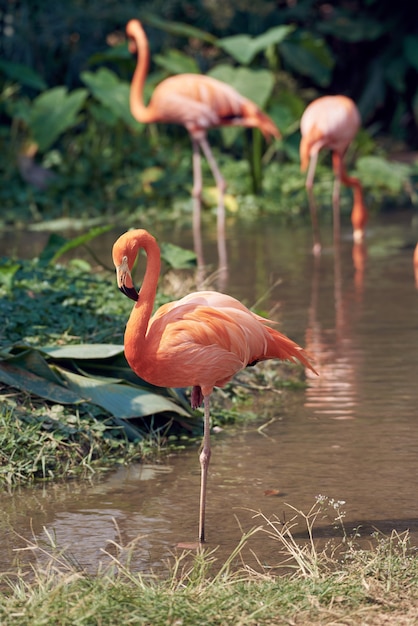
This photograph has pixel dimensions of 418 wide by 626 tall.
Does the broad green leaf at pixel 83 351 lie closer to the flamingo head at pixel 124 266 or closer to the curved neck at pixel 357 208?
the flamingo head at pixel 124 266

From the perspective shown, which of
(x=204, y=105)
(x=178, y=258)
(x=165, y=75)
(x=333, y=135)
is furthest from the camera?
(x=165, y=75)

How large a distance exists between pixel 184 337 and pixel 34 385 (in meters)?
1.16

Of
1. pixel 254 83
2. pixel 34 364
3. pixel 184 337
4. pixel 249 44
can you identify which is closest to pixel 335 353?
pixel 34 364

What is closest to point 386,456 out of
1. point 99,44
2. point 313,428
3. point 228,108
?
point 313,428

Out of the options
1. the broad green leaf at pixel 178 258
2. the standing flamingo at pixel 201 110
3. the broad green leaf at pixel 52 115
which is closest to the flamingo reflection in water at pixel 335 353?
the broad green leaf at pixel 178 258

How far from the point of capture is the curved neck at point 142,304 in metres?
3.55

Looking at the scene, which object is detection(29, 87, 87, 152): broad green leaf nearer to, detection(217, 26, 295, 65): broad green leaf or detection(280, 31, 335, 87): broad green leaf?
detection(217, 26, 295, 65): broad green leaf

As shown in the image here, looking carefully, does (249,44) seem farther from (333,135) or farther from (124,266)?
(124,266)

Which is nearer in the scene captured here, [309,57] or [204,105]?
[204,105]

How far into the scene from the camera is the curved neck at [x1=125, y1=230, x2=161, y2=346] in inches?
140

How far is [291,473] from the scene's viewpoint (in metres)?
4.17

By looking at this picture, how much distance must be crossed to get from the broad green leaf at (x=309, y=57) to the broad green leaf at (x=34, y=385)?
9807 mm

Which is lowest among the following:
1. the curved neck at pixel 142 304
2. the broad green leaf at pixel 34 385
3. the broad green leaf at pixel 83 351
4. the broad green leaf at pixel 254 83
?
the broad green leaf at pixel 34 385

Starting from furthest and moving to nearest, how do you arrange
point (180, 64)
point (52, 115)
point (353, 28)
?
point (353, 28)
point (180, 64)
point (52, 115)
